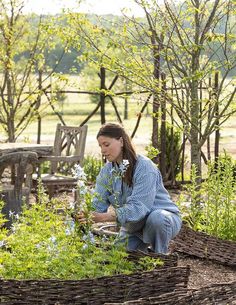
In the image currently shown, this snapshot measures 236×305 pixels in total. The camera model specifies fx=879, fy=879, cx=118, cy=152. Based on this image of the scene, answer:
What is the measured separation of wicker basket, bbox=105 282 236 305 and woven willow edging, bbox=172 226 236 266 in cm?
204

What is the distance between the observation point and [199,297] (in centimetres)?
454

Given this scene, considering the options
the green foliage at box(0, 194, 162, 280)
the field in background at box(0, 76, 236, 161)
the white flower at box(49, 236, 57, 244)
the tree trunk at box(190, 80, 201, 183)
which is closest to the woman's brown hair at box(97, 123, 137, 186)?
the green foliage at box(0, 194, 162, 280)

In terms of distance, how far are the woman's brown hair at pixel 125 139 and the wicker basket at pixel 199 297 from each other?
134 cm

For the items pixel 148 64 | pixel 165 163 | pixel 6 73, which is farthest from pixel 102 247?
pixel 6 73

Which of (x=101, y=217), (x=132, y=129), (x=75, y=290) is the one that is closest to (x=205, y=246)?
(x=101, y=217)

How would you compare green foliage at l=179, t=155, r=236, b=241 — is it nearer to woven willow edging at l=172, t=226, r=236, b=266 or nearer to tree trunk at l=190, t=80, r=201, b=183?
woven willow edging at l=172, t=226, r=236, b=266

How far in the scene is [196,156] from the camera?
8.37 meters

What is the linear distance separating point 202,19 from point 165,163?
147 inches

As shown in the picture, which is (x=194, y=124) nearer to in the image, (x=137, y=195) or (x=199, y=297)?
(x=137, y=195)

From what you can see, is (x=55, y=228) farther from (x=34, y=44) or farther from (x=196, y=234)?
(x=34, y=44)

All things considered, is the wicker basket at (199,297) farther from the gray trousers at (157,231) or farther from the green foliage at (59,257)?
the gray trousers at (157,231)

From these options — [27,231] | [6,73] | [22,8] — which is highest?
[22,8]

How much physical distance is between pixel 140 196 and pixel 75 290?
1.28 m

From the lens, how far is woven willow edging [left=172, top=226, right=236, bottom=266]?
22.8 ft
